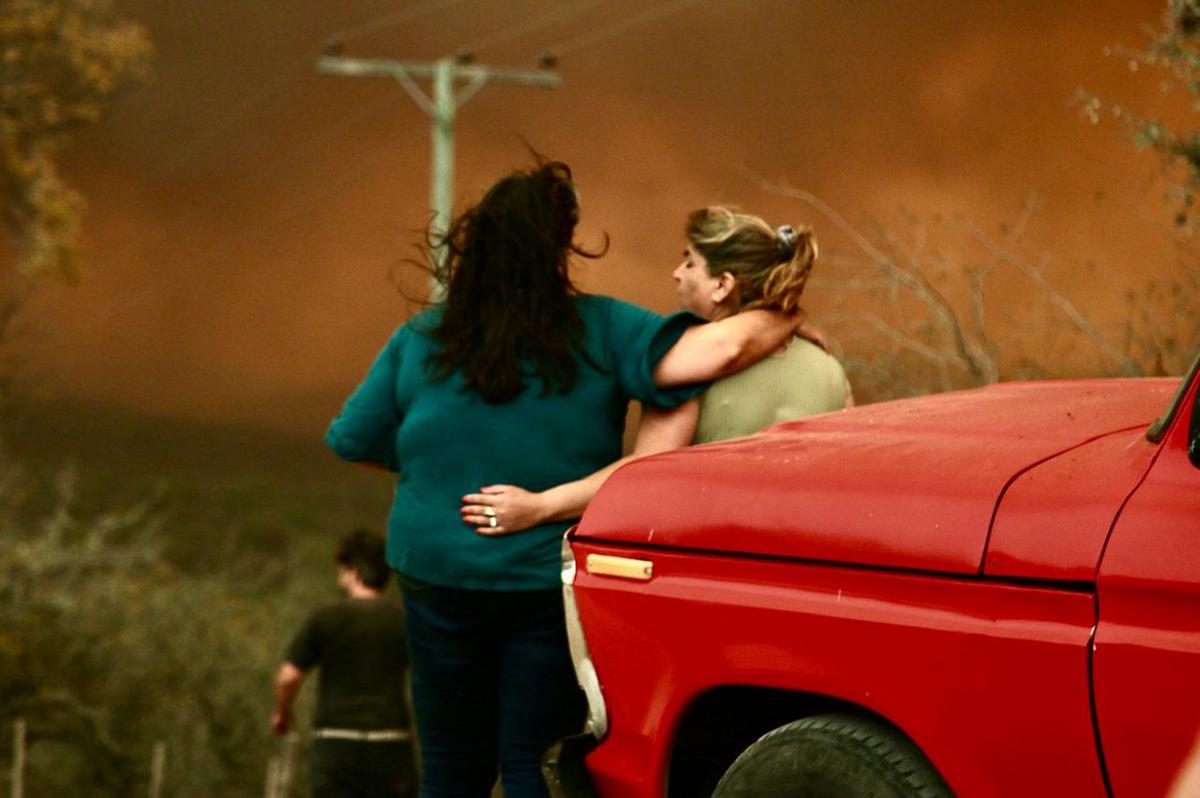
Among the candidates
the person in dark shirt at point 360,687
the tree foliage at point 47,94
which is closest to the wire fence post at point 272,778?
the tree foliage at point 47,94

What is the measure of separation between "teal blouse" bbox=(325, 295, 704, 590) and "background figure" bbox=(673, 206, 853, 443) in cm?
14

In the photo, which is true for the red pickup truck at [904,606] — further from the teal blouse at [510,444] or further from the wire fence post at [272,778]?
the wire fence post at [272,778]

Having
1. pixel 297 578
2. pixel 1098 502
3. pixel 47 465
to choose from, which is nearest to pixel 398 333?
pixel 1098 502

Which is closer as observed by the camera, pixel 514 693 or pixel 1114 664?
pixel 1114 664

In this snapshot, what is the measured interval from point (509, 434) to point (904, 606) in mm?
1228

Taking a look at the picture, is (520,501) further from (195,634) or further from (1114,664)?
(195,634)

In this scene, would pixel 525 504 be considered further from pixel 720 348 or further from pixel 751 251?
pixel 751 251

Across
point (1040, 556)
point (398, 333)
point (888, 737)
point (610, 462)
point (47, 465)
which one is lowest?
point (888, 737)

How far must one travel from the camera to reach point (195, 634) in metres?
28.7

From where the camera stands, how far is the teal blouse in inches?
142

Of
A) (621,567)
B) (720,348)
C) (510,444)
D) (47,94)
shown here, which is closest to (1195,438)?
(621,567)

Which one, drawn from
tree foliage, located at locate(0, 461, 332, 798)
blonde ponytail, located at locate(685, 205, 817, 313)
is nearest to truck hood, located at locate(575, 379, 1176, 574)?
blonde ponytail, located at locate(685, 205, 817, 313)

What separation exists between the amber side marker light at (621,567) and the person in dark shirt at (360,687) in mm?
3908

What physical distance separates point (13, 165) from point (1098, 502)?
19.2m
